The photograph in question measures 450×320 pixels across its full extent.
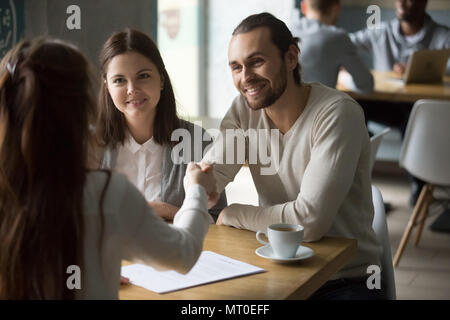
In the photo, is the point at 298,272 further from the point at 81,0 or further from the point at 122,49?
the point at 81,0

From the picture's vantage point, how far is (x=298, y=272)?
1440 mm

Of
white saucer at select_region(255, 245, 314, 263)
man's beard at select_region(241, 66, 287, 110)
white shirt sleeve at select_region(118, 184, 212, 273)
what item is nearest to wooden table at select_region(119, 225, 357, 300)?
white saucer at select_region(255, 245, 314, 263)

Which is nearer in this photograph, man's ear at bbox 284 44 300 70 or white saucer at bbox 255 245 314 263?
white saucer at bbox 255 245 314 263

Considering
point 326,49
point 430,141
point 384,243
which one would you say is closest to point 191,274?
point 384,243

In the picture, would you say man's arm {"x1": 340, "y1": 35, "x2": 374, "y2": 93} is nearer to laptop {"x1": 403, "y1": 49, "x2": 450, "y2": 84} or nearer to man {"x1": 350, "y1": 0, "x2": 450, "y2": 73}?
laptop {"x1": 403, "y1": 49, "x2": 450, "y2": 84}

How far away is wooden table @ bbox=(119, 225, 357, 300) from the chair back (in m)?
1.91

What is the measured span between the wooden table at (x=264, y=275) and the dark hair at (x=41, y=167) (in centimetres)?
A: 27

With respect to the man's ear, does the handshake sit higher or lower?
lower

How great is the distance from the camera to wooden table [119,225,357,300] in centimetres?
132

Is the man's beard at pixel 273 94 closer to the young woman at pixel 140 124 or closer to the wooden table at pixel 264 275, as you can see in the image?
the young woman at pixel 140 124

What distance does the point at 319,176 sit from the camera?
5.80ft

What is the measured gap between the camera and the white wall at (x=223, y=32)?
5.80m

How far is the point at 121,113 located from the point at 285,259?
0.99 meters
